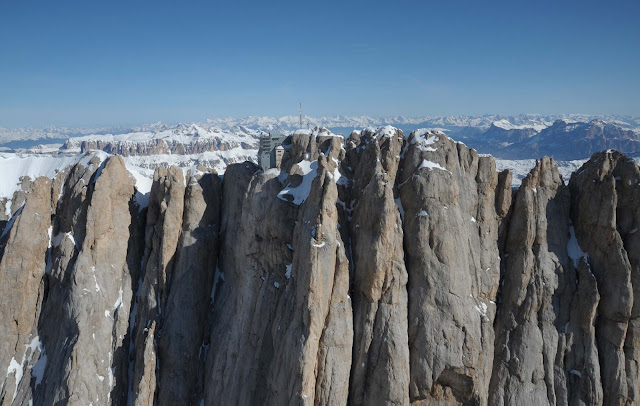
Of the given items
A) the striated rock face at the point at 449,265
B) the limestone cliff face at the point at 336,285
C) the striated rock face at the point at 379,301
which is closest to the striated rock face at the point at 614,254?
the limestone cliff face at the point at 336,285

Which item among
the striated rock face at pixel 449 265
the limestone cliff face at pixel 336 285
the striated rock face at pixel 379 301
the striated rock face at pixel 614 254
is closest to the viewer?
the striated rock face at pixel 379 301

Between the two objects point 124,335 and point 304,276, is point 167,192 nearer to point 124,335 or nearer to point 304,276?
point 124,335

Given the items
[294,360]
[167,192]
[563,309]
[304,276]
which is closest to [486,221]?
[563,309]

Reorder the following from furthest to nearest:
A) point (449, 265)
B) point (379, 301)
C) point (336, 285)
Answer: point (449, 265) → point (379, 301) → point (336, 285)

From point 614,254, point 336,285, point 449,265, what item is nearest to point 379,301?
point 336,285

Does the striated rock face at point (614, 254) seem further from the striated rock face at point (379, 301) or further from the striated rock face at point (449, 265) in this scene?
the striated rock face at point (379, 301)

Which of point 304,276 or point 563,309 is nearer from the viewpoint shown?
point 304,276

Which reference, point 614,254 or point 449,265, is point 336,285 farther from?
point 614,254

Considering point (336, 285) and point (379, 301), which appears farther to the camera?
point (379, 301)
